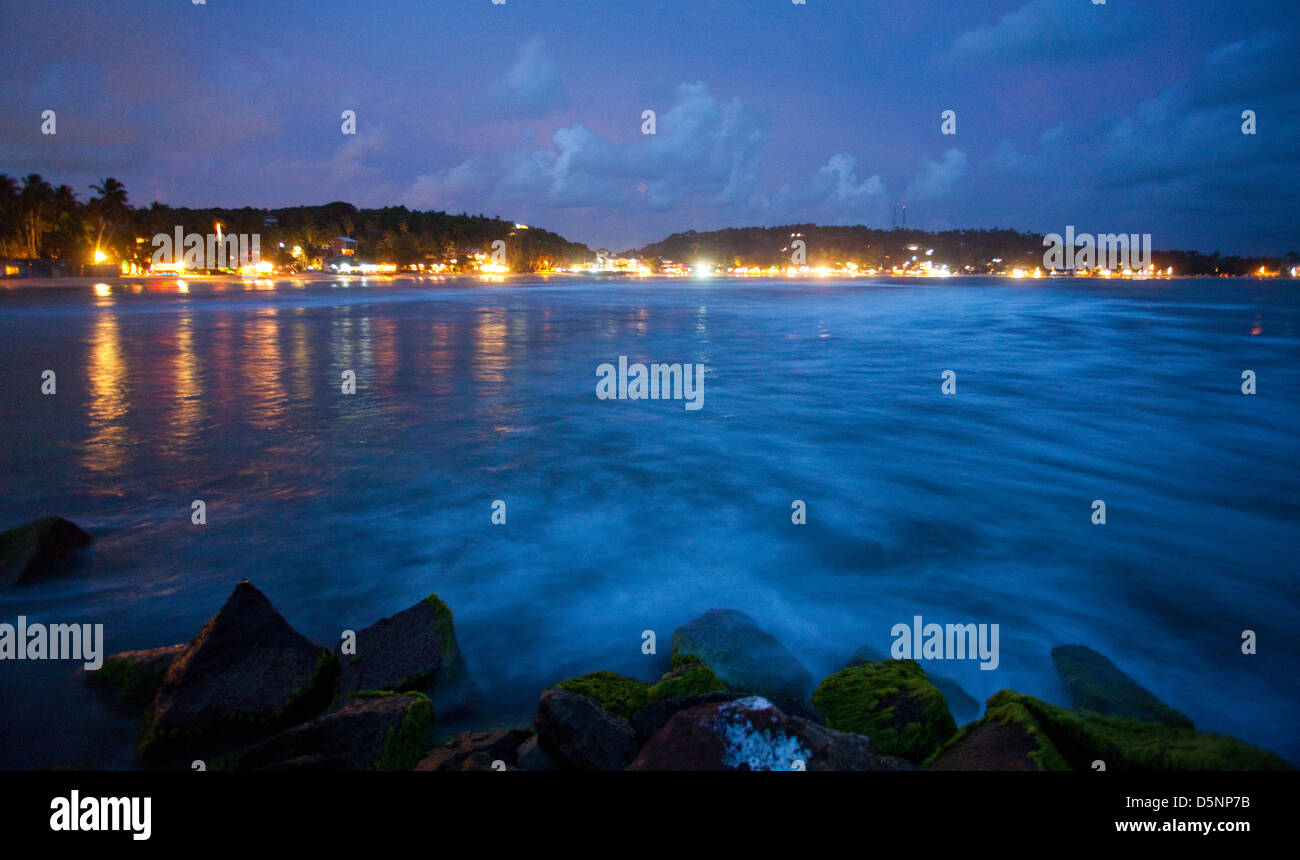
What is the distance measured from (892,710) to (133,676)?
4.90 meters

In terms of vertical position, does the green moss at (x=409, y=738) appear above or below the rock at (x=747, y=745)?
below

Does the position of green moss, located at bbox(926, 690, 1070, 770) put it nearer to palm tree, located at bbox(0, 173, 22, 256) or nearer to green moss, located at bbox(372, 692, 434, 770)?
green moss, located at bbox(372, 692, 434, 770)

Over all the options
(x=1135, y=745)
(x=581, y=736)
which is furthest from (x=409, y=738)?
A: (x=1135, y=745)

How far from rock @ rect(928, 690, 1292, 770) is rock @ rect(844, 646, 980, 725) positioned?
1110 mm

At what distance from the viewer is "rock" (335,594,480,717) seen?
4.66 metres

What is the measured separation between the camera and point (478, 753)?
12.1ft

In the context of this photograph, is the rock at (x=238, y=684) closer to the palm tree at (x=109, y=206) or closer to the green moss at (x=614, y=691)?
the green moss at (x=614, y=691)

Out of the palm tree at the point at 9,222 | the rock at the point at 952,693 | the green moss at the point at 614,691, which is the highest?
the palm tree at the point at 9,222

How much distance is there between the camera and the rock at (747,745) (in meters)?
3.15

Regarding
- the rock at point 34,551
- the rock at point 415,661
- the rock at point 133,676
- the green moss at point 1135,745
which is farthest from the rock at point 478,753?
the rock at point 34,551

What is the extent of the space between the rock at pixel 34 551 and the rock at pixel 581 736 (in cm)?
537
